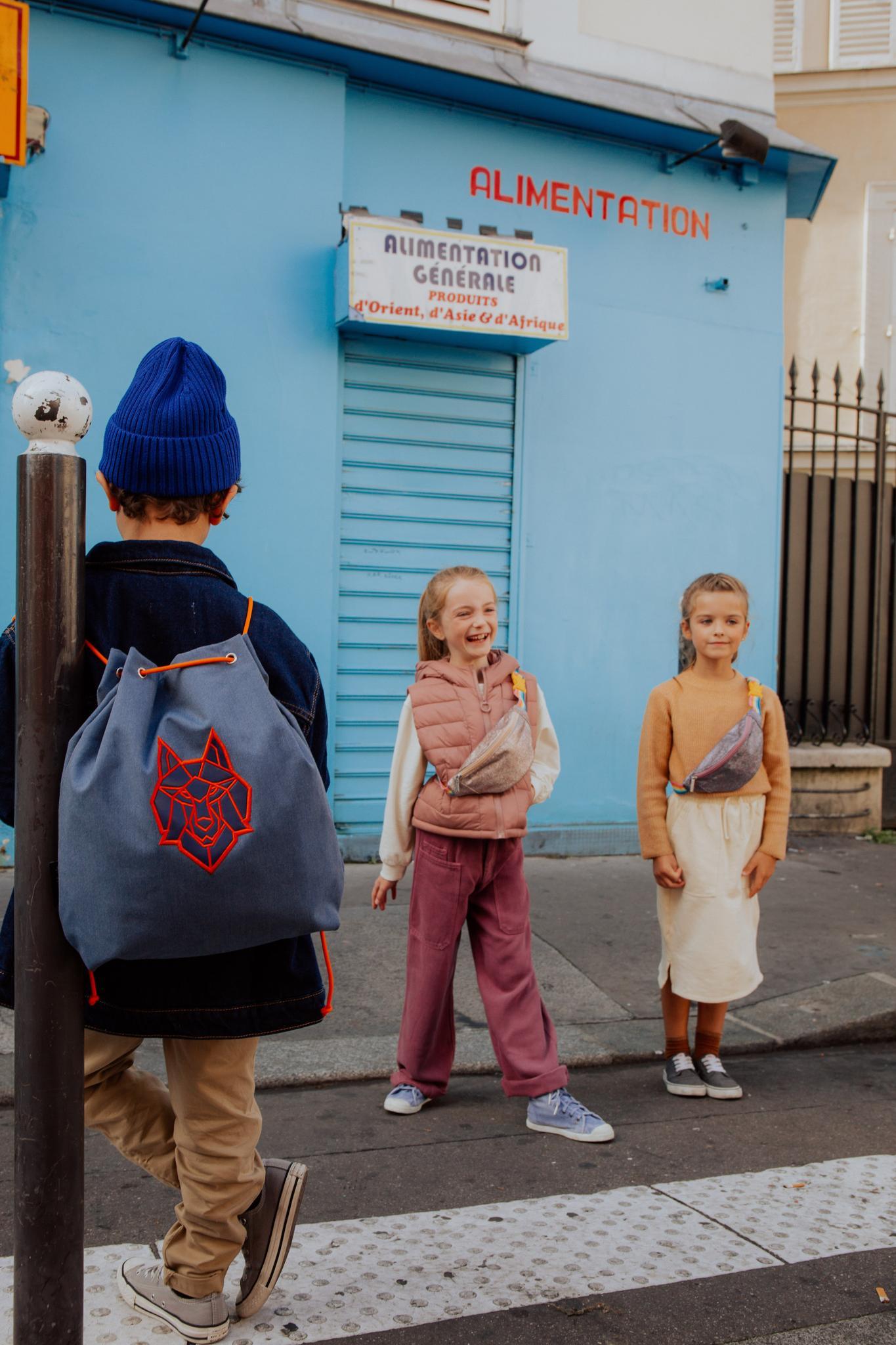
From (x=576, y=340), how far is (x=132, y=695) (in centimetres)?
649

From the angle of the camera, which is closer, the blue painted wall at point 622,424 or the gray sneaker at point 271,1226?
the gray sneaker at point 271,1226

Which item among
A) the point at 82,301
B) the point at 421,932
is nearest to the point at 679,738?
the point at 421,932

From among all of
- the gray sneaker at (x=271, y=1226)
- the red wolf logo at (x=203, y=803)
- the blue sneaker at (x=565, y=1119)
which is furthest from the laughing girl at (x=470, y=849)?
the red wolf logo at (x=203, y=803)

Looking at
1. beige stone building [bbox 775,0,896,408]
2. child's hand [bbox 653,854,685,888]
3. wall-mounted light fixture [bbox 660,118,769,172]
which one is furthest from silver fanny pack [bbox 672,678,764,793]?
beige stone building [bbox 775,0,896,408]

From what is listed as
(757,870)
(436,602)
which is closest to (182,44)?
(436,602)

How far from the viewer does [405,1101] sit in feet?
12.7

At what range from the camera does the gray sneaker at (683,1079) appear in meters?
4.10

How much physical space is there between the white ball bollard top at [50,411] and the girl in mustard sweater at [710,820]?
265cm

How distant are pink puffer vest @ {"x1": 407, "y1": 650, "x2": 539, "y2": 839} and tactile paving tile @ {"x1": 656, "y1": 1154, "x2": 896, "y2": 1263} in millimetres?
1147

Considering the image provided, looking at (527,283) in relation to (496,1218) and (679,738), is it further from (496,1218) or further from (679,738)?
(496,1218)

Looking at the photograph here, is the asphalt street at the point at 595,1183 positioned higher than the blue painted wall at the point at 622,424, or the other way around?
the blue painted wall at the point at 622,424

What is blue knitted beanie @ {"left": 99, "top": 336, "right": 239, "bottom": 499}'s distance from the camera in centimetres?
218

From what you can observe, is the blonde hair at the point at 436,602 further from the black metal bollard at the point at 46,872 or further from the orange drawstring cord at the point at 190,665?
the black metal bollard at the point at 46,872

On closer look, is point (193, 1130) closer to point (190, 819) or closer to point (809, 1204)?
point (190, 819)
